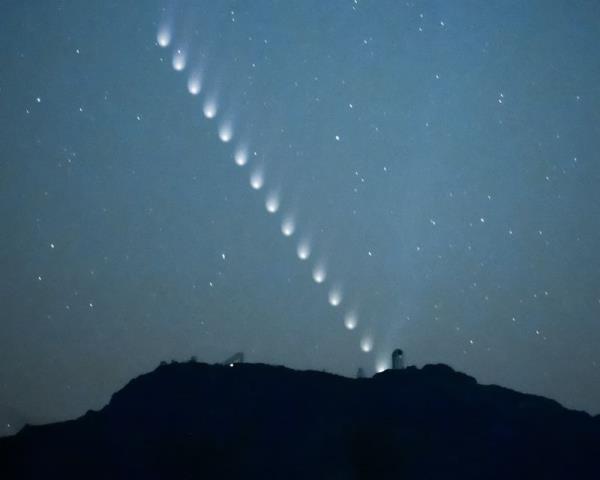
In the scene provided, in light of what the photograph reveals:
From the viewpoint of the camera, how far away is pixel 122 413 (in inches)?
1022

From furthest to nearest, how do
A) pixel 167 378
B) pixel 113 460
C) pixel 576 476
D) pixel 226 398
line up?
1. pixel 167 378
2. pixel 226 398
3. pixel 113 460
4. pixel 576 476

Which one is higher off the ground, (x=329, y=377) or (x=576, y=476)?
(x=329, y=377)

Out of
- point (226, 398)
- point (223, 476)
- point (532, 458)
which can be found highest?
point (226, 398)

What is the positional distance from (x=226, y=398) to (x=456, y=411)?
810cm

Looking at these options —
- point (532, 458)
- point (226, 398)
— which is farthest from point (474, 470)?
point (226, 398)

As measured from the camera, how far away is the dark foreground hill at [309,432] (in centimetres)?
2181

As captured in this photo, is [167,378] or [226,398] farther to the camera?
[167,378]

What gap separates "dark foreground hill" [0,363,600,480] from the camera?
21812mm

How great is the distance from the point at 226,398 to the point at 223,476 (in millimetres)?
4081

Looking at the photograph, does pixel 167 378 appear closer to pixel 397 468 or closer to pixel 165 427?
pixel 165 427

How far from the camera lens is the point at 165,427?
79.2ft

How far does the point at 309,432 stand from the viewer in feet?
76.4

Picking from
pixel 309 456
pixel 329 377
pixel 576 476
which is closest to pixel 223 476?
pixel 309 456

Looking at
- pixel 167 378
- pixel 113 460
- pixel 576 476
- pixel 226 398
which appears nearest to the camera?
pixel 576 476
